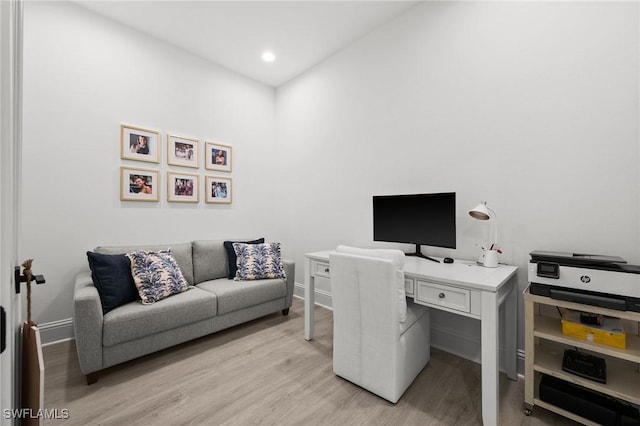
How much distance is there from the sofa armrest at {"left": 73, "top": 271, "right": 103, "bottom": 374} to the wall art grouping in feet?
4.01

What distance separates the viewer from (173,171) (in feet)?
10.1

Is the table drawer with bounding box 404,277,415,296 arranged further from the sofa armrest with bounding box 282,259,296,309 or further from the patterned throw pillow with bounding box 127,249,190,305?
the patterned throw pillow with bounding box 127,249,190,305

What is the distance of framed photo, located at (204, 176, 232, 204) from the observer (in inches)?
132

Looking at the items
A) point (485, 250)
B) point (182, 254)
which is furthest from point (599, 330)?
point (182, 254)

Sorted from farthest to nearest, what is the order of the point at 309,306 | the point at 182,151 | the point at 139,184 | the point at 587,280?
1. the point at 182,151
2. the point at 139,184
3. the point at 309,306
4. the point at 587,280

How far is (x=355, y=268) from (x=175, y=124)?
2628mm

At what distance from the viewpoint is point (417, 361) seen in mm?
1936

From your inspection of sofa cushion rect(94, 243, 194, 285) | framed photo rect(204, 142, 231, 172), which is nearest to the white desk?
sofa cushion rect(94, 243, 194, 285)

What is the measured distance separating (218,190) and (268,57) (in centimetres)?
171

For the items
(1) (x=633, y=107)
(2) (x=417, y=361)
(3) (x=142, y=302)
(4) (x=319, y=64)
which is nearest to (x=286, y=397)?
(2) (x=417, y=361)

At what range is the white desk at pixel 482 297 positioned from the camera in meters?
1.48

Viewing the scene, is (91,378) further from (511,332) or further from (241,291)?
(511,332)

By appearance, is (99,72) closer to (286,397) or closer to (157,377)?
(157,377)

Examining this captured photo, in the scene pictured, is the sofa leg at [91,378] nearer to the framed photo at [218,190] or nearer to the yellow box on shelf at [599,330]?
the framed photo at [218,190]
